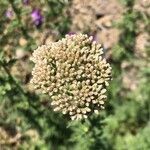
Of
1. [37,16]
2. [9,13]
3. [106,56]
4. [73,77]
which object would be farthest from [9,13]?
[73,77]

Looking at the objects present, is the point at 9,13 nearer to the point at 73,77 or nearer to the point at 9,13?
the point at 9,13

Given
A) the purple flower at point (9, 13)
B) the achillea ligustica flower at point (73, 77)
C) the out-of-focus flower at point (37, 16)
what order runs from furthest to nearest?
1. the out-of-focus flower at point (37, 16)
2. the purple flower at point (9, 13)
3. the achillea ligustica flower at point (73, 77)

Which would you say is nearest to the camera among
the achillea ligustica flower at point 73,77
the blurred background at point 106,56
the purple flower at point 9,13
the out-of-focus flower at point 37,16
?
the achillea ligustica flower at point 73,77

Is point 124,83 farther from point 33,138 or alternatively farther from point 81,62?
point 81,62

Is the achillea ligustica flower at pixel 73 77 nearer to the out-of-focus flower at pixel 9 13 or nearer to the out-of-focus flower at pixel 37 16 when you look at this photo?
the out-of-focus flower at pixel 9 13

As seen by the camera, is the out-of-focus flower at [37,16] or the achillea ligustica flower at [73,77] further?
the out-of-focus flower at [37,16]

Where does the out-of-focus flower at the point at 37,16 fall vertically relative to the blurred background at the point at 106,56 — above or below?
above

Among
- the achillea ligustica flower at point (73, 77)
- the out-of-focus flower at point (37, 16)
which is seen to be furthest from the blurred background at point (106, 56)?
the achillea ligustica flower at point (73, 77)
